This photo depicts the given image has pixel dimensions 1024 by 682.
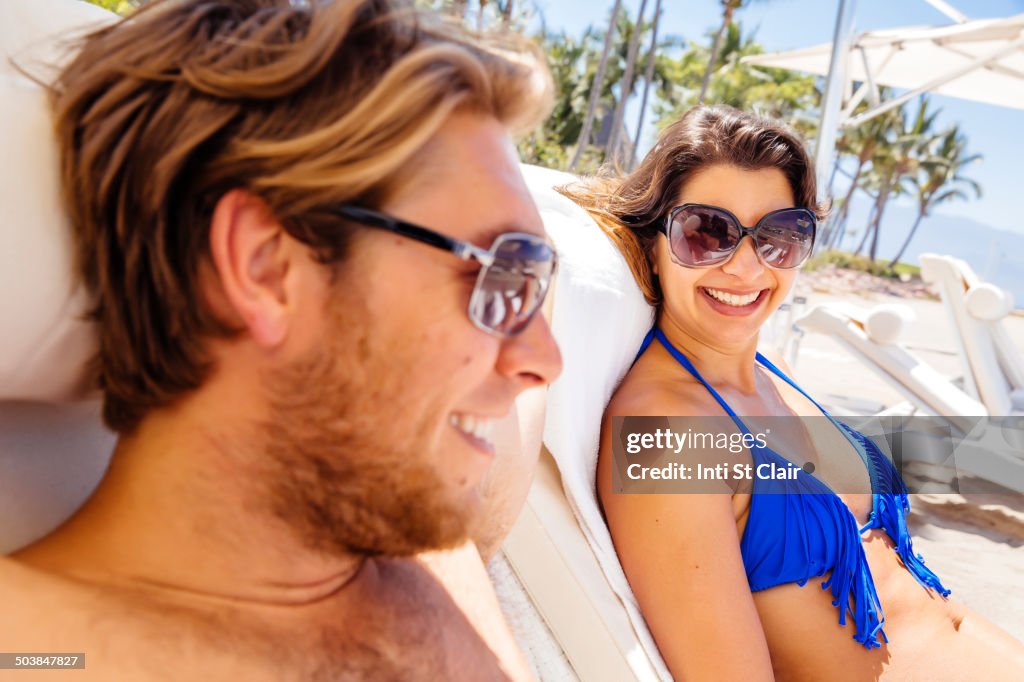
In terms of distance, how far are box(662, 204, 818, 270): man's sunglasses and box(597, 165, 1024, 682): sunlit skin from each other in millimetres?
33

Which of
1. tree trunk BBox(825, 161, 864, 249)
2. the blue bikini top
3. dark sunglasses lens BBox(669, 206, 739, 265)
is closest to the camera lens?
the blue bikini top

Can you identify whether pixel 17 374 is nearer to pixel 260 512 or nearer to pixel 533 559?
pixel 260 512

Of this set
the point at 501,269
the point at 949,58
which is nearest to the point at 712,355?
the point at 501,269

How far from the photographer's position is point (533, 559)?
75.0 inches

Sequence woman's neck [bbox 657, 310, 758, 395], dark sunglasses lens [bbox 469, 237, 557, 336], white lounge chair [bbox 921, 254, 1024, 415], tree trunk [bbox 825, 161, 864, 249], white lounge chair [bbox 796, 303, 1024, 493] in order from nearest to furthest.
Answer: dark sunglasses lens [bbox 469, 237, 557, 336], woman's neck [bbox 657, 310, 758, 395], white lounge chair [bbox 796, 303, 1024, 493], white lounge chair [bbox 921, 254, 1024, 415], tree trunk [bbox 825, 161, 864, 249]

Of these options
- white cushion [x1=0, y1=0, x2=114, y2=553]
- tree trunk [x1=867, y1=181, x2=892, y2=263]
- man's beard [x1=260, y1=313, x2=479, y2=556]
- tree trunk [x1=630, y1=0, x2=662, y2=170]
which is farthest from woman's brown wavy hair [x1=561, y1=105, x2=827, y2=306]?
tree trunk [x1=867, y1=181, x2=892, y2=263]

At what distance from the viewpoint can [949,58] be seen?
24.2ft

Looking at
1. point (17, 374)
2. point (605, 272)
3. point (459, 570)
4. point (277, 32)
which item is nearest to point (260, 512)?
point (17, 374)

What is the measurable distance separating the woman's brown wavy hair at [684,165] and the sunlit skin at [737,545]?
0.14ft

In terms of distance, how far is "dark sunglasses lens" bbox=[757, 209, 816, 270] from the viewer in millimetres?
2311

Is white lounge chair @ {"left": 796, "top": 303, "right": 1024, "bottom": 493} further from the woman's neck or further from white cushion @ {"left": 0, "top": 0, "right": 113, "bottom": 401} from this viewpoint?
white cushion @ {"left": 0, "top": 0, "right": 113, "bottom": 401}

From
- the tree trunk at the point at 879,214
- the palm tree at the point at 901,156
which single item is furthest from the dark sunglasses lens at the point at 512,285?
the tree trunk at the point at 879,214

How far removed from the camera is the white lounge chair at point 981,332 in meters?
5.35

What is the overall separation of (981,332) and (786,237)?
420 cm
